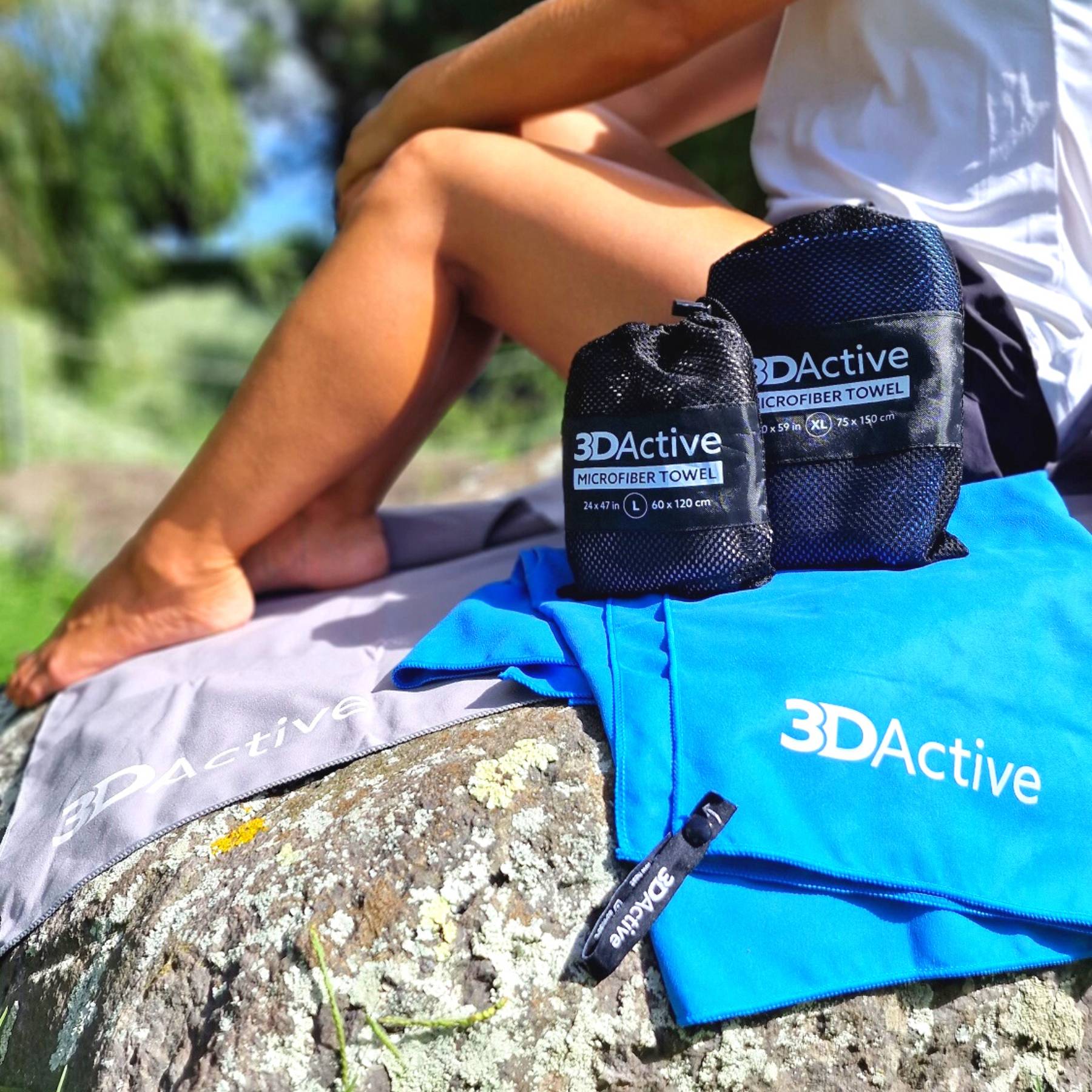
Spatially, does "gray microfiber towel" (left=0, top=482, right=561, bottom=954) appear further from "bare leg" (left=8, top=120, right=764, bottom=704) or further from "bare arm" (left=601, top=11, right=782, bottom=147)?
"bare arm" (left=601, top=11, right=782, bottom=147)

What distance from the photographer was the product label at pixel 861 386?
130cm

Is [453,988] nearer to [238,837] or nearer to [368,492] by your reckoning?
[238,837]

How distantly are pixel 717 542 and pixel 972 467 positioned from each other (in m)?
0.41

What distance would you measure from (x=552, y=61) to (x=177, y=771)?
1.10m

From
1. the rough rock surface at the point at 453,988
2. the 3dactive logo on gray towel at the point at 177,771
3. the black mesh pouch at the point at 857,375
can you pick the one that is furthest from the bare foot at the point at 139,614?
the black mesh pouch at the point at 857,375

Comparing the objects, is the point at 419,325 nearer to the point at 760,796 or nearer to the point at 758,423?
the point at 758,423

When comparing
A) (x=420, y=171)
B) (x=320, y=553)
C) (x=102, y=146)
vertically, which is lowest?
(x=102, y=146)

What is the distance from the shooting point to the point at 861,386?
1.32 metres

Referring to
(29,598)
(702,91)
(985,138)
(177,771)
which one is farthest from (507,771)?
(29,598)

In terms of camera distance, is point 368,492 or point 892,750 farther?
point 368,492

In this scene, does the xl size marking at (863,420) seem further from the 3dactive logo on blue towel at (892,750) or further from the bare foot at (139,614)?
the bare foot at (139,614)

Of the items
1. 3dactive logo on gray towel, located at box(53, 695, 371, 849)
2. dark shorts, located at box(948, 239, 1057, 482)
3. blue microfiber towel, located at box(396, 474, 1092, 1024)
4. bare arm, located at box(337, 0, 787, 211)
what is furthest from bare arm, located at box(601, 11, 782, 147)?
3dactive logo on gray towel, located at box(53, 695, 371, 849)

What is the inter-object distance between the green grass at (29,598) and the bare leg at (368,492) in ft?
4.30

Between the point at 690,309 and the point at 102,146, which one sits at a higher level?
the point at 690,309
